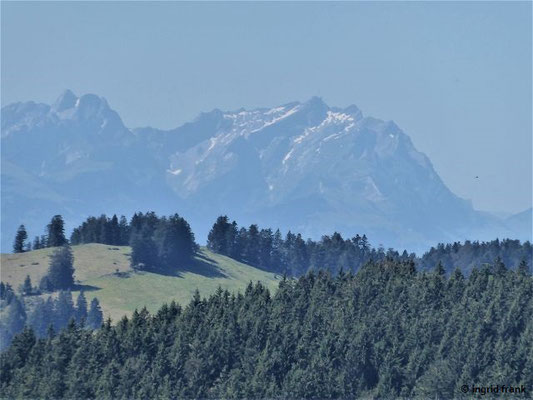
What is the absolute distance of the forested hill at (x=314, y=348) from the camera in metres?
143

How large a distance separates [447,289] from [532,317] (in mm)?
17859

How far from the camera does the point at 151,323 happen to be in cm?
16625

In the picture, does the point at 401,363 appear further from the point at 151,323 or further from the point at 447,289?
the point at 151,323

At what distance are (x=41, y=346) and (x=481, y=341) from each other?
5616cm

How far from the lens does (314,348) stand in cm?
15525

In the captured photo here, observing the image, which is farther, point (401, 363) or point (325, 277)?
point (325, 277)

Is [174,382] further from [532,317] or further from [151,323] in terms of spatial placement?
[532,317]

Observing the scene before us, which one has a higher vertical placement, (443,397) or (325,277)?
(325,277)

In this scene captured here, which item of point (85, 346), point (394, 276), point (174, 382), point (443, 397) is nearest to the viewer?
point (443, 397)

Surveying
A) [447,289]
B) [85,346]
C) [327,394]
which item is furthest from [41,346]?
[447,289]

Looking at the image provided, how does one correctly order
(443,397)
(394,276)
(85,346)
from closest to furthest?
(443,397) → (85,346) → (394,276)

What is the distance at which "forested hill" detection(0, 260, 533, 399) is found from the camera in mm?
142875

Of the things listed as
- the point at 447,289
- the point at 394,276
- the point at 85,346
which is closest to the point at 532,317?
the point at 447,289

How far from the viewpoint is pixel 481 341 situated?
146250 millimetres
